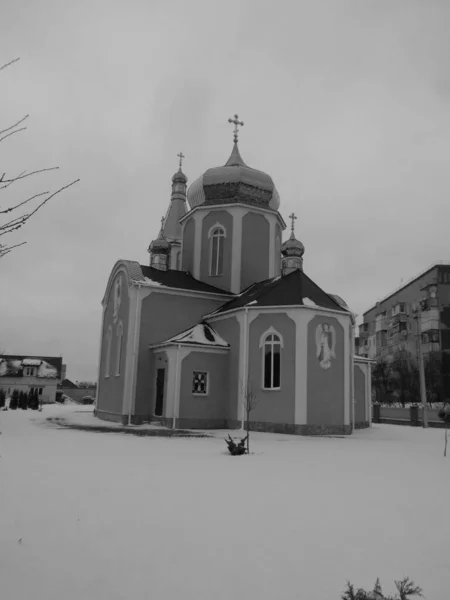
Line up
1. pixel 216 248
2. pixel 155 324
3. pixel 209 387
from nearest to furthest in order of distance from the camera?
pixel 209 387 < pixel 155 324 < pixel 216 248

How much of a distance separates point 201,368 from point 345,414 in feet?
17.5

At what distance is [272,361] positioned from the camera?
18.0 metres

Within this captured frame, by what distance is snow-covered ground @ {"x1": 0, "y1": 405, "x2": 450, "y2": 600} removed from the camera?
13.9 ft

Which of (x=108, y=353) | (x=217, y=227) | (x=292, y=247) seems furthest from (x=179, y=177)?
(x=108, y=353)

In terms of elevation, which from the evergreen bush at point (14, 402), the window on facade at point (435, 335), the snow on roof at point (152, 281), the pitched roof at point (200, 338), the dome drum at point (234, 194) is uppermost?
the dome drum at point (234, 194)

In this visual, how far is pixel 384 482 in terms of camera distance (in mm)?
8328

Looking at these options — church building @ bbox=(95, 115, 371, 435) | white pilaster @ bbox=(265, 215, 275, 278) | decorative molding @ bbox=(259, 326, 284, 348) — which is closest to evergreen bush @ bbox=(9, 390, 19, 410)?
church building @ bbox=(95, 115, 371, 435)

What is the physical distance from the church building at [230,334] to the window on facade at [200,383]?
0.04 metres

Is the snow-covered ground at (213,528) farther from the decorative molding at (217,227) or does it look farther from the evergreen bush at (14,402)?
the evergreen bush at (14,402)

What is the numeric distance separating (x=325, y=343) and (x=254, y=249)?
6720mm

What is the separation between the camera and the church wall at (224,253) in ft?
75.3

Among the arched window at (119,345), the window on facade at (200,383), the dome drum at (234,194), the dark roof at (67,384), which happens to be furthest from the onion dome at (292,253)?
the dark roof at (67,384)

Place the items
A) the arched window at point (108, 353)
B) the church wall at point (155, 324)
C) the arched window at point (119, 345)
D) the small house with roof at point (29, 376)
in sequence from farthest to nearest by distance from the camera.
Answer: the small house with roof at point (29, 376), the arched window at point (108, 353), the arched window at point (119, 345), the church wall at point (155, 324)

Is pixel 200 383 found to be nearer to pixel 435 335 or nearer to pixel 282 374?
pixel 282 374
